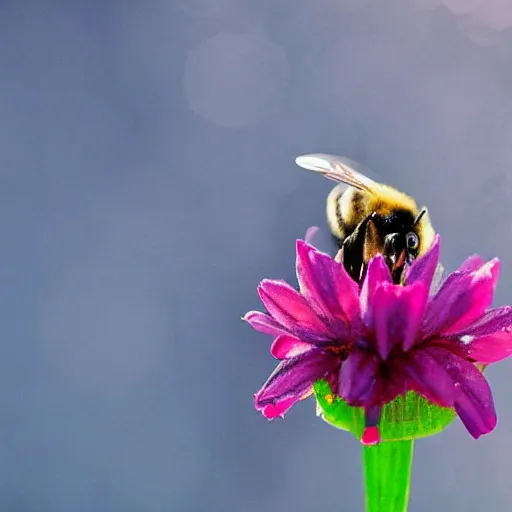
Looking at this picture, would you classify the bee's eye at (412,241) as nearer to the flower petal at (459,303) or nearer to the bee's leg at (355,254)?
the bee's leg at (355,254)

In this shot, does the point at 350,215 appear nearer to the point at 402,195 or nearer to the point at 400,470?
the point at 402,195

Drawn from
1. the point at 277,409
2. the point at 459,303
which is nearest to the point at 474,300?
the point at 459,303

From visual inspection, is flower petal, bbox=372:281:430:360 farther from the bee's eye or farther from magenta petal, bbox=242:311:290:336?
the bee's eye

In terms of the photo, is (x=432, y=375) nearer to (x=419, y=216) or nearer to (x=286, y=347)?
Answer: (x=286, y=347)

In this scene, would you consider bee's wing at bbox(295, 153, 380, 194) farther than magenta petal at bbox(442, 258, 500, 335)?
Yes

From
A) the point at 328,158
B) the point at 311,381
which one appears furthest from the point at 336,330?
the point at 328,158

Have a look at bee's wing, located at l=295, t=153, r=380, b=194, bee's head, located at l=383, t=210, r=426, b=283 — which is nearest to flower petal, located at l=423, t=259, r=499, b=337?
bee's head, located at l=383, t=210, r=426, b=283
